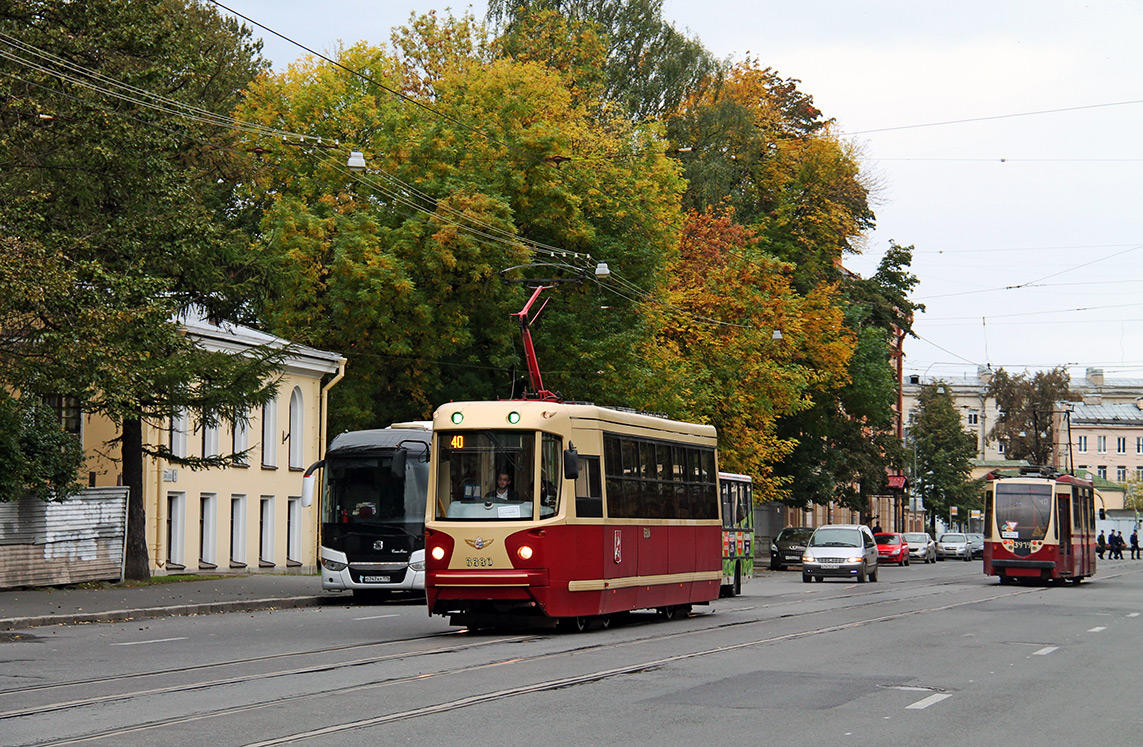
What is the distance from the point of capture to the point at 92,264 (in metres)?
22.8

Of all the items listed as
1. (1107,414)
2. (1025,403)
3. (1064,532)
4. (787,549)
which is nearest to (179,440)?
(1064,532)

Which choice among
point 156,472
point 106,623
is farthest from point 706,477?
point 156,472

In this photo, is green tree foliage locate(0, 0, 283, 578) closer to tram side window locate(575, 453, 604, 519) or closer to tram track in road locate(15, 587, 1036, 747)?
tram side window locate(575, 453, 604, 519)

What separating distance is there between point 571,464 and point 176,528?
19247 mm

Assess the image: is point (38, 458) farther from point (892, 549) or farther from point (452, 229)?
point (892, 549)

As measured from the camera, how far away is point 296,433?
41.3 meters

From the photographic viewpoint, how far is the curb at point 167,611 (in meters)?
20.1

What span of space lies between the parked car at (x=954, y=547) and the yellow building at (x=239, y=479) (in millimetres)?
43221

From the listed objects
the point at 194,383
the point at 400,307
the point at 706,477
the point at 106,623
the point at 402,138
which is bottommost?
the point at 106,623

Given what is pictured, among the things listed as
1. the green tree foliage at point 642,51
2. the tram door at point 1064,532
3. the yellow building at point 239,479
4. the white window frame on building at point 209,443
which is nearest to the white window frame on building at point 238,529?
the yellow building at point 239,479

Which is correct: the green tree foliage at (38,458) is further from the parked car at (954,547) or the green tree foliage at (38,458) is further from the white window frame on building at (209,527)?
the parked car at (954,547)

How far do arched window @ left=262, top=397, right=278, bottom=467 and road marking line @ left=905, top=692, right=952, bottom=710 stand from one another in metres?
29.0

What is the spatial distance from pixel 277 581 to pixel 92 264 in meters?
11.3

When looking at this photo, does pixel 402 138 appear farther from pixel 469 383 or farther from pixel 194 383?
pixel 194 383
